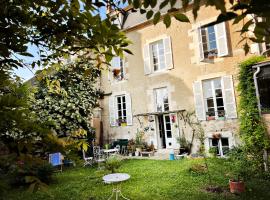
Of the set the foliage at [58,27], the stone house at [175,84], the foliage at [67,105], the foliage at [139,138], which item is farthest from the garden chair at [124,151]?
the foliage at [58,27]

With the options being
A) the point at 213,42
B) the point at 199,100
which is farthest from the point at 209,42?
the point at 199,100

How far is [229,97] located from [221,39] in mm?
2588

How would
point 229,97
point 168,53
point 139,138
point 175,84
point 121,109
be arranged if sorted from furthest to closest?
point 121,109
point 139,138
point 168,53
point 175,84
point 229,97

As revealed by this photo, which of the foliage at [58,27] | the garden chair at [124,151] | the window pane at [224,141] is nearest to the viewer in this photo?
the foliage at [58,27]

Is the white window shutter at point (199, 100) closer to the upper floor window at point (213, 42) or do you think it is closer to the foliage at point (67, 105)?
the upper floor window at point (213, 42)

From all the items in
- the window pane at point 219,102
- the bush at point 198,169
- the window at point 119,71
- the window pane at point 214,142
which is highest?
the window at point 119,71

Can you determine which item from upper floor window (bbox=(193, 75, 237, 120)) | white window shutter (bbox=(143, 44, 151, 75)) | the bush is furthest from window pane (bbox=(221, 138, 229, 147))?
white window shutter (bbox=(143, 44, 151, 75))

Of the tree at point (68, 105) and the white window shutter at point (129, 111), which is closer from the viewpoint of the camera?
the tree at point (68, 105)

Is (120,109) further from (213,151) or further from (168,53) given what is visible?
(213,151)

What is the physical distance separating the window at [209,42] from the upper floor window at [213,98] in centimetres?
129

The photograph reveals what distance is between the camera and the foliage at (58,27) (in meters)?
1.26

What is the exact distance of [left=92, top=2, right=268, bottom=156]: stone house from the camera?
10539 millimetres

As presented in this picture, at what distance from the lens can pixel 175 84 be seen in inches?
476

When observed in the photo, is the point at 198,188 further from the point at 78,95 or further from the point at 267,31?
the point at 78,95
